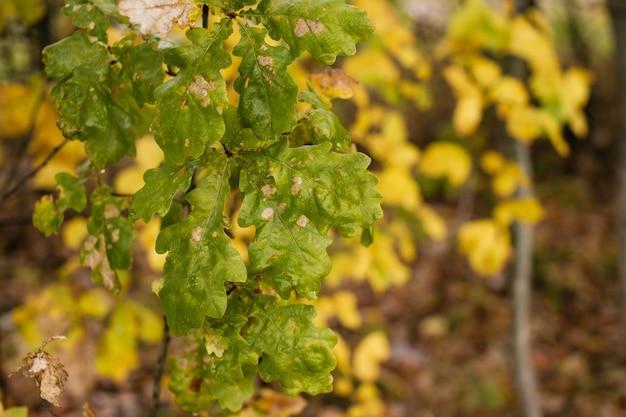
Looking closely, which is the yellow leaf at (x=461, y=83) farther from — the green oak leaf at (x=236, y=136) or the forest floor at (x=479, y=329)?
the forest floor at (x=479, y=329)

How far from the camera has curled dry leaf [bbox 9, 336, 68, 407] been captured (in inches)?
36.7

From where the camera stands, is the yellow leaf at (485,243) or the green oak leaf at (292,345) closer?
the green oak leaf at (292,345)

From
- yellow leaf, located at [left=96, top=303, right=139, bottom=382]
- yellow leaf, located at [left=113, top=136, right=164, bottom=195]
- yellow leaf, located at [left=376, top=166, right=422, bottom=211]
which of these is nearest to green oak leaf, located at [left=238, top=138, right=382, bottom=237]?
yellow leaf, located at [left=113, top=136, right=164, bottom=195]

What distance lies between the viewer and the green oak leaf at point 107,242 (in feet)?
3.72

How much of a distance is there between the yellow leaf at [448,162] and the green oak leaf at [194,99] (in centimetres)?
217

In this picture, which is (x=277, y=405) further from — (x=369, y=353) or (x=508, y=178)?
(x=508, y=178)

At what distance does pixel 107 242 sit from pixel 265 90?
1.59 ft

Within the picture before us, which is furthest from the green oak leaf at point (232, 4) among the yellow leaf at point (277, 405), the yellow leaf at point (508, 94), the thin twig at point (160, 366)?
the yellow leaf at point (508, 94)

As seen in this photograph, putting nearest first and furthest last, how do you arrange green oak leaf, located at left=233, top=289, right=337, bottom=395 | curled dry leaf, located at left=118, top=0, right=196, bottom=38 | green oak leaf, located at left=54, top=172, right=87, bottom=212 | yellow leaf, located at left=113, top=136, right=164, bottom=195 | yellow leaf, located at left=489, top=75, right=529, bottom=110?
curled dry leaf, located at left=118, top=0, right=196, bottom=38 → green oak leaf, located at left=233, top=289, right=337, bottom=395 → green oak leaf, located at left=54, top=172, right=87, bottom=212 → yellow leaf, located at left=113, top=136, right=164, bottom=195 → yellow leaf, located at left=489, top=75, right=529, bottom=110

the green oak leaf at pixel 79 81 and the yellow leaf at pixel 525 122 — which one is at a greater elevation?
the green oak leaf at pixel 79 81

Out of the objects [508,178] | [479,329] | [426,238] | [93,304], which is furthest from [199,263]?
[479,329]

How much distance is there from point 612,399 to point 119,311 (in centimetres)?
364

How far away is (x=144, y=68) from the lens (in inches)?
39.0

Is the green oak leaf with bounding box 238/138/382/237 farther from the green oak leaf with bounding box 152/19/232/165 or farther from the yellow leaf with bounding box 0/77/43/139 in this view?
the yellow leaf with bounding box 0/77/43/139
